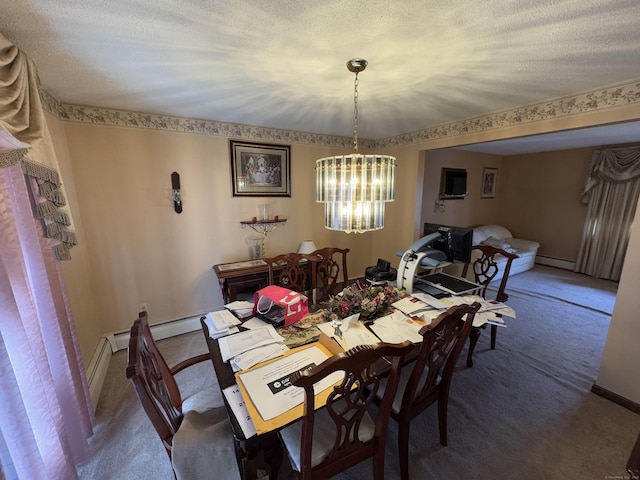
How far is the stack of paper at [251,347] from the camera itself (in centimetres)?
124

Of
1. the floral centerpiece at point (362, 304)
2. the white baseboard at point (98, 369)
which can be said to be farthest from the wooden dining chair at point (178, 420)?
the white baseboard at point (98, 369)

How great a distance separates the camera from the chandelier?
56.5 inches

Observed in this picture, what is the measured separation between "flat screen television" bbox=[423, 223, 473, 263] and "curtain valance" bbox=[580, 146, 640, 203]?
435 cm

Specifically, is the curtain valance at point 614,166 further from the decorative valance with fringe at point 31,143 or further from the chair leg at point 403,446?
the decorative valance with fringe at point 31,143

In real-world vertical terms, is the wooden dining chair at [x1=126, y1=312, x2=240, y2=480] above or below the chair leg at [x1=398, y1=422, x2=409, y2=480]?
above

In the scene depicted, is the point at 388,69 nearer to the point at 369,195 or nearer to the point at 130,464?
the point at 369,195

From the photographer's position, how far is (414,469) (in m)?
1.44

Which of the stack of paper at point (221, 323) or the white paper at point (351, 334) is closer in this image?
the white paper at point (351, 334)

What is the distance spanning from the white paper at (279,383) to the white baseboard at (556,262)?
232 inches

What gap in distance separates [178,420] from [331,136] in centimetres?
312

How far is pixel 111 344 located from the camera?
8.02 ft

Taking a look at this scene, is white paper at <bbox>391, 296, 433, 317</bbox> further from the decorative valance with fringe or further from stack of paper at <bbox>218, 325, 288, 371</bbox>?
the decorative valance with fringe

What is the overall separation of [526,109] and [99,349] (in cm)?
417

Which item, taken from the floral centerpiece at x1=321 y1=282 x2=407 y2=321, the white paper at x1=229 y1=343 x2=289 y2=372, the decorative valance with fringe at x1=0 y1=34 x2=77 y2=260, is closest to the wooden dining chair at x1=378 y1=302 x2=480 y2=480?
the floral centerpiece at x1=321 y1=282 x2=407 y2=321
